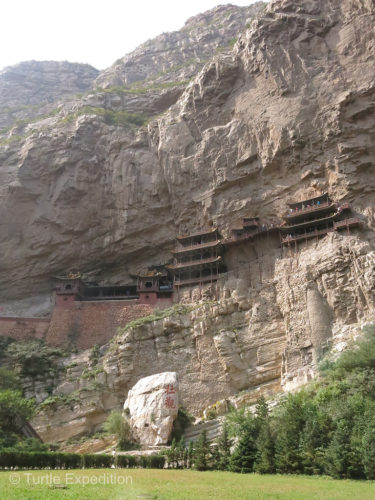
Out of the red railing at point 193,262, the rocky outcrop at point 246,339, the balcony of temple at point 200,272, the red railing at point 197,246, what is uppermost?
the red railing at point 197,246

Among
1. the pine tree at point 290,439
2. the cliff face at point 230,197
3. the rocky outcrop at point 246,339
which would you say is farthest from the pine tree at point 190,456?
the cliff face at point 230,197

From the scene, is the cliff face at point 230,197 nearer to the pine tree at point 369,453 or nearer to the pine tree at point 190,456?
the pine tree at point 190,456

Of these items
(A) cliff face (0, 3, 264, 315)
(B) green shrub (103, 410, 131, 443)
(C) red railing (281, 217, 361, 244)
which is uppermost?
(A) cliff face (0, 3, 264, 315)

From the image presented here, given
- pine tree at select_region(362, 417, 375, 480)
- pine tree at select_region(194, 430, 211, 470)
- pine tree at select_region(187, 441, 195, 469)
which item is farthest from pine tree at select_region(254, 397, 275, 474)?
pine tree at select_region(362, 417, 375, 480)

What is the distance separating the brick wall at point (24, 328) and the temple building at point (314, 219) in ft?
67.2

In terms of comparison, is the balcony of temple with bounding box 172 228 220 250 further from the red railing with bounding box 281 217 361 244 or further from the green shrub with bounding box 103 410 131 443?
the green shrub with bounding box 103 410 131 443

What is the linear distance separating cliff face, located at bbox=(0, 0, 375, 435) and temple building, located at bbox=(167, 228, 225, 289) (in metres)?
1.13

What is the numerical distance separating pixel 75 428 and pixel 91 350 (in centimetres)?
689

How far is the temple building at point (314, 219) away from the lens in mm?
33219

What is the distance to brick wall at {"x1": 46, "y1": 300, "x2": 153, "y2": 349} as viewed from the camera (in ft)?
117

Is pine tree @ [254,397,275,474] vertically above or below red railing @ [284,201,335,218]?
below

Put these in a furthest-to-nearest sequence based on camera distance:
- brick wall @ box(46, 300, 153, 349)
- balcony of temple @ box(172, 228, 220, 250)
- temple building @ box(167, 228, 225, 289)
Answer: balcony of temple @ box(172, 228, 220, 250) < temple building @ box(167, 228, 225, 289) < brick wall @ box(46, 300, 153, 349)

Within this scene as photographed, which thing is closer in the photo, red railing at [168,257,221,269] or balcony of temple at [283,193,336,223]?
balcony of temple at [283,193,336,223]

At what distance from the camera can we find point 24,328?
3656 centimetres
